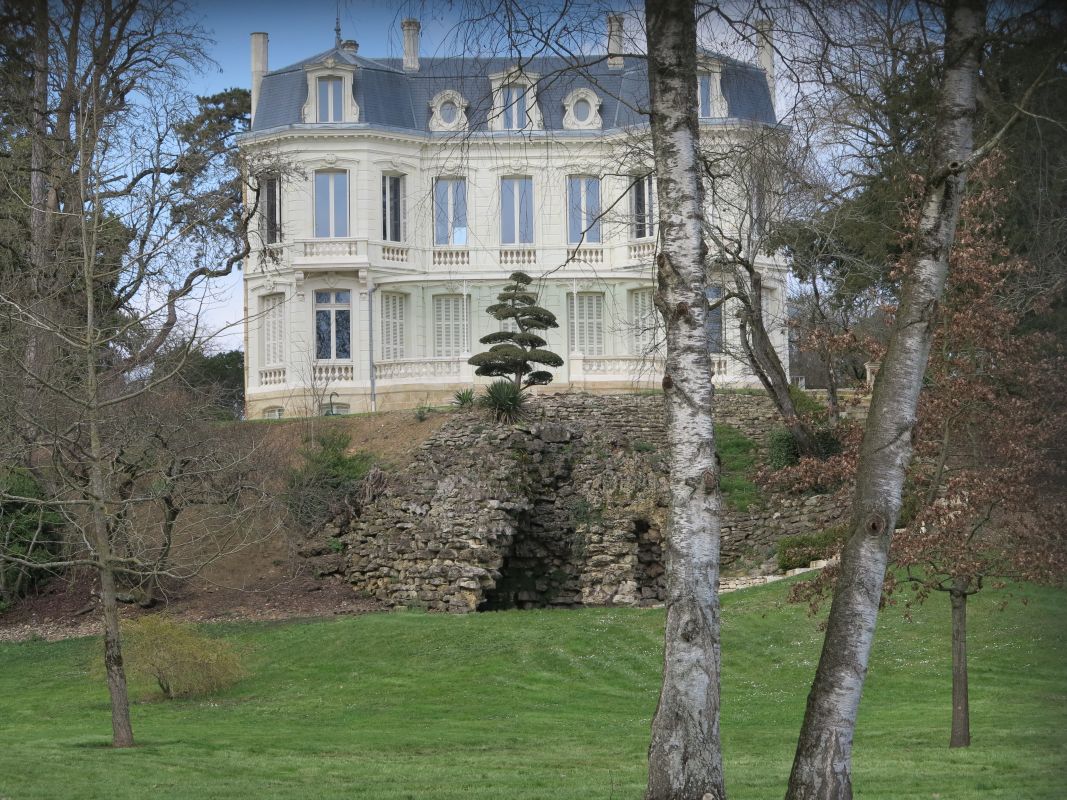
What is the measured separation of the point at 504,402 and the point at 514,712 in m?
14.1

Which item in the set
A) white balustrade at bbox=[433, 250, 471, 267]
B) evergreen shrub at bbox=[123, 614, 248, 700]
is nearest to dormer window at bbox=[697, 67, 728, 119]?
white balustrade at bbox=[433, 250, 471, 267]

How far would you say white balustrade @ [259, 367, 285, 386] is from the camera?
38.2 metres

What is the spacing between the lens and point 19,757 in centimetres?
1392

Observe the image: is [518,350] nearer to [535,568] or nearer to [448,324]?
[535,568]

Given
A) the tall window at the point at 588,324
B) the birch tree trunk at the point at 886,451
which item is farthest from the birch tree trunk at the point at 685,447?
the tall window at the point at 588,324

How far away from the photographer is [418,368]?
1470 inches

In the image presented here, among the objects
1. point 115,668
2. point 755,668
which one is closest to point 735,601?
point 755,668

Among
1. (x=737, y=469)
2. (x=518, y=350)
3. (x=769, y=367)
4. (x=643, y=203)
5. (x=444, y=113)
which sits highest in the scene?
(x=444, y=113)

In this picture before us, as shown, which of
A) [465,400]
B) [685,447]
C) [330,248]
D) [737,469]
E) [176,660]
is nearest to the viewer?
[685,447]

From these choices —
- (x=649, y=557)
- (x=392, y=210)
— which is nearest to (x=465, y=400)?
(x=649, y=557)

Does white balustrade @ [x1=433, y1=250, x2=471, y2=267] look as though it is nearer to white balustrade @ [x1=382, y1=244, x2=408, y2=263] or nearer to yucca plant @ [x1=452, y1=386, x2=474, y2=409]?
white balustrade @ [x1=382, y1=244, x2=408, y2=263]

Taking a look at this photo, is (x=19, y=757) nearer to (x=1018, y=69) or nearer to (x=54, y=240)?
(x=1018, y=69)

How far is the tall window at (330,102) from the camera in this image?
38.7 meters

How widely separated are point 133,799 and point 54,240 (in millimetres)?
16605
